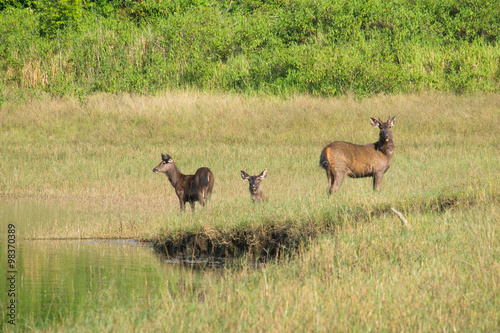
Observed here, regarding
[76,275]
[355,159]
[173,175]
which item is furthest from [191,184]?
[76,275]

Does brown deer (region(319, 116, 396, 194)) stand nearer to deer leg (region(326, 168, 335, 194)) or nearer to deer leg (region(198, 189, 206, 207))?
deer leg (region(326, 168, 335, 194))

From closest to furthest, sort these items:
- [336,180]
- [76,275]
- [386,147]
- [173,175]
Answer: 1. [76,275]
2. [336,180]
3. [173,175]
4. [386,147]

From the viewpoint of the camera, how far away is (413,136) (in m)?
22.8

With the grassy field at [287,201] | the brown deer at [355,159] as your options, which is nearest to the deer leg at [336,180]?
the brown deer at [355,159]

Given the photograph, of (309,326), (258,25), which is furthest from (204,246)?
(258,25)

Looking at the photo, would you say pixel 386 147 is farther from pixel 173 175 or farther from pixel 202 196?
pixel 173 175

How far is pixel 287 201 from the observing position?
11617 mm

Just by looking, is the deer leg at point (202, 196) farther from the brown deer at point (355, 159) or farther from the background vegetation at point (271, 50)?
the background vegetation at point (271, 50)

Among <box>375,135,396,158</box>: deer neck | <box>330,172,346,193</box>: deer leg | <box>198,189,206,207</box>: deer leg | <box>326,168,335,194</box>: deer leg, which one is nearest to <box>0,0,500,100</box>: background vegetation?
<box>375,135,396,158</box>: deer neck

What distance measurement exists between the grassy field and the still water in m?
0.45

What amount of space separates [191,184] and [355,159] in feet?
10.6

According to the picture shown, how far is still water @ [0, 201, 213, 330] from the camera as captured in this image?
7.77 meters

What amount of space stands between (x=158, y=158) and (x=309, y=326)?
579 inches

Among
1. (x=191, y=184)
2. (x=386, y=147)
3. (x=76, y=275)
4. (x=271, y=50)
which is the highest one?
(x=271, y=50)
